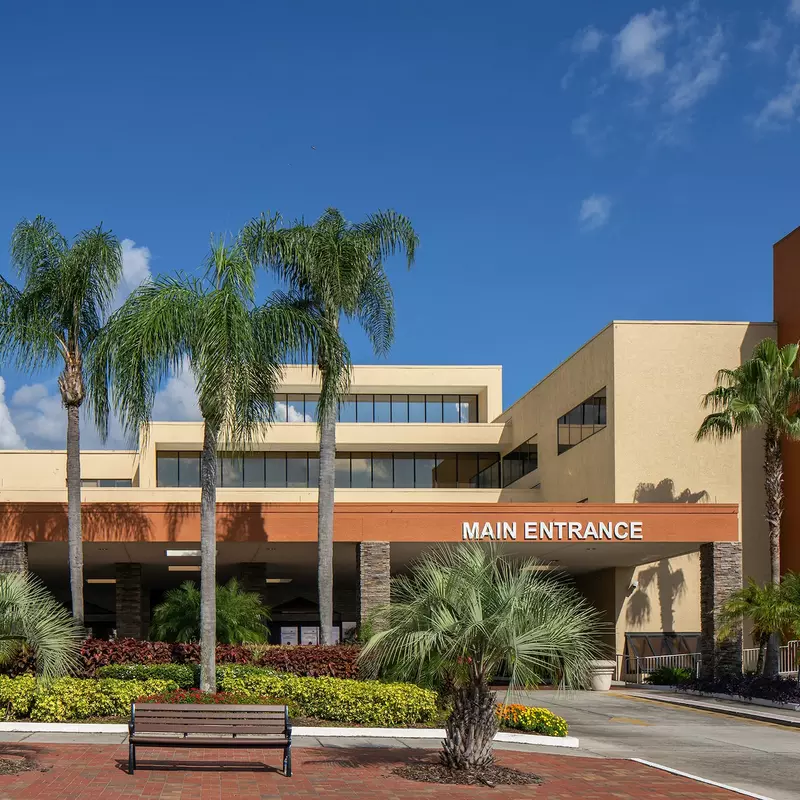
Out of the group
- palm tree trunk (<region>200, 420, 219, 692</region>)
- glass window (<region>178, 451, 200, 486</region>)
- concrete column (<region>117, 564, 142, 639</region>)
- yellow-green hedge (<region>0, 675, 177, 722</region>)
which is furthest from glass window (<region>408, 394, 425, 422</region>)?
yellow-green hedge (<region>0, 675, 177, 722</region>)

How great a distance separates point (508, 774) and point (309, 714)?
23.4 feet

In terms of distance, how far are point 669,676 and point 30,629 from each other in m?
21.4

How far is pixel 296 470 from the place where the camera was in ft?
171

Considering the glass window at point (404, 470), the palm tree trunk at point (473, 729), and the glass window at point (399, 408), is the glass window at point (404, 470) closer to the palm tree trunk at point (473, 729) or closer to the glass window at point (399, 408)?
the glass window at point (399, 408)

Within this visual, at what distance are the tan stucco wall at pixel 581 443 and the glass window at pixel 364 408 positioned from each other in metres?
10.7

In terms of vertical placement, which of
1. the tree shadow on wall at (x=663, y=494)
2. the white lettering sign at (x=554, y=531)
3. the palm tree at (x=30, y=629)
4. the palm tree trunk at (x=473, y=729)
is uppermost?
A: the tree shadow on wall at (x=663, y=494)

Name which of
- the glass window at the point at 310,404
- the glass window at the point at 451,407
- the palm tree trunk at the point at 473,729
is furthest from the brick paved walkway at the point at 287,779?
the glass window at the point at 451,407

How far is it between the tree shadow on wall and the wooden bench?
2253 centimetres

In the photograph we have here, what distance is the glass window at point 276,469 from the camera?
51.8m

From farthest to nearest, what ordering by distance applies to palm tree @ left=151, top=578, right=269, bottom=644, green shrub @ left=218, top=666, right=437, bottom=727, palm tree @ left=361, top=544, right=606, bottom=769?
palm tree @ left=151, top=578, right=269, bottom=644, green shrub @ left=218, top=666, right=437, bottom=727, palm tree @ left=361, top=544, right=606, bottom=769

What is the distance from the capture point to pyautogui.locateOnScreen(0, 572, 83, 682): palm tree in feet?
53.0

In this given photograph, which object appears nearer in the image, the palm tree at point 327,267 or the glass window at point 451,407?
the palm tree at point 327,267

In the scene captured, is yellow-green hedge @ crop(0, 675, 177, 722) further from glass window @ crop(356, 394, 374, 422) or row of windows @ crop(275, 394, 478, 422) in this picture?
glass window @ crop(356, 394, 374, 422)

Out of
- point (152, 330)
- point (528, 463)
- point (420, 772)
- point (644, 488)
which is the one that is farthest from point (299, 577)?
point (420, 772)
